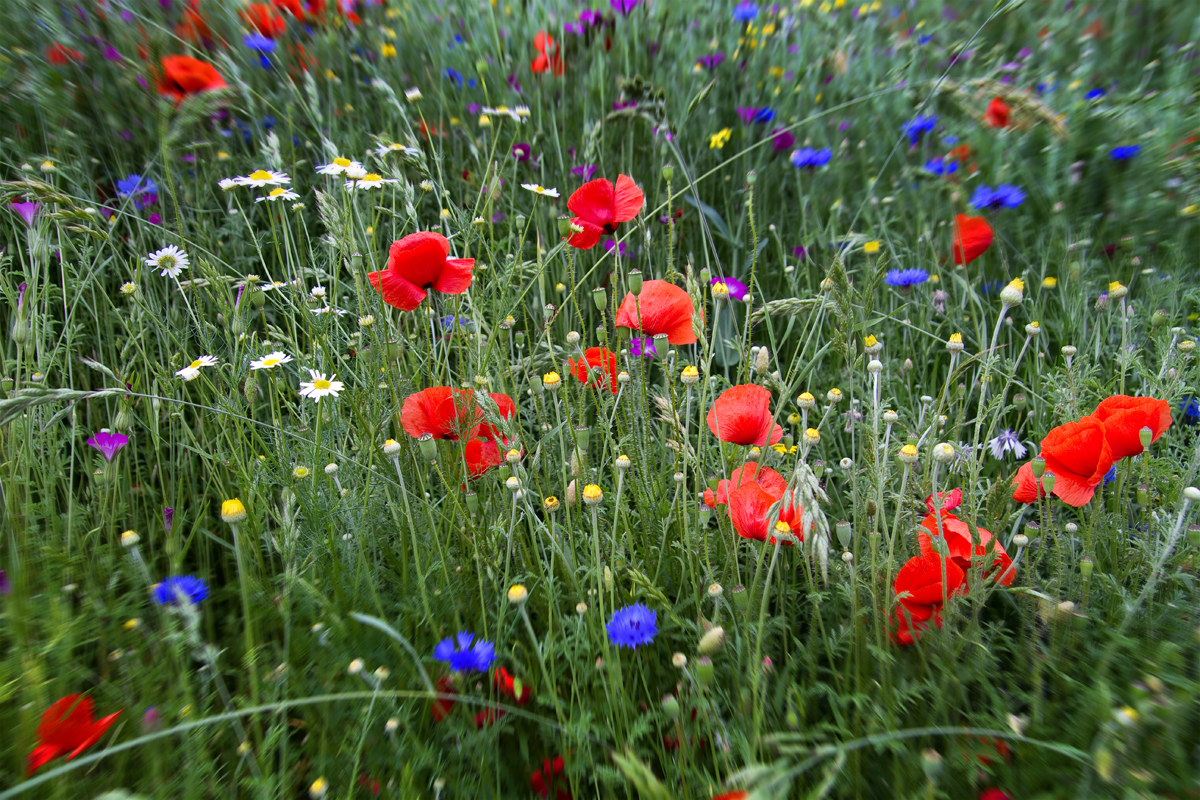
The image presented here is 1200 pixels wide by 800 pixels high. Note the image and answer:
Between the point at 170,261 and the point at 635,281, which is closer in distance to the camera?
the point at 635,281

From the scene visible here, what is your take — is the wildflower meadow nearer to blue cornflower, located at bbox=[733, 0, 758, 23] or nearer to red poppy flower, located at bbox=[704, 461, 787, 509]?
red poppy flower, located at bbox=[704, 461, 787, 509]

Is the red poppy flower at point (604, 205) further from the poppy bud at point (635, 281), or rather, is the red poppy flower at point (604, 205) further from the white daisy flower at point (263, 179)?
the white daisy flower at point (263, 179)

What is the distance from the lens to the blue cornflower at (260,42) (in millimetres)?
2288

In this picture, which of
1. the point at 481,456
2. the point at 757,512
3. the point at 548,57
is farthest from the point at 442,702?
the point at 548,57

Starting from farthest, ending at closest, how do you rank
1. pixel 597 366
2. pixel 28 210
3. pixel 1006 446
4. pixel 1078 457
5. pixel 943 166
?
pixel 943 166 < pixel 28 210 < pixel 1006 446 < pixel 597 366 < pixel 1078 457

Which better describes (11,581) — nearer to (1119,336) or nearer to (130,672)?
(130,672)

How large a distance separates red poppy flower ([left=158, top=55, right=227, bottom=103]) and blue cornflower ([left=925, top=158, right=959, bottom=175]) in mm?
2263

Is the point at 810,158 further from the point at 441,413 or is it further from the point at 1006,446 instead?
the point at 441,413

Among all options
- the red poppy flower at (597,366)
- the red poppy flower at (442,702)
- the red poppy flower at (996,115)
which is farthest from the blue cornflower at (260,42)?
the red poppy flower at (996,115)

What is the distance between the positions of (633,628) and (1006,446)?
1014mm

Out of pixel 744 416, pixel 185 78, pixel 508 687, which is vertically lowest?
pixel 508 687

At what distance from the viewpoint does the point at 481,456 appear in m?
1.29

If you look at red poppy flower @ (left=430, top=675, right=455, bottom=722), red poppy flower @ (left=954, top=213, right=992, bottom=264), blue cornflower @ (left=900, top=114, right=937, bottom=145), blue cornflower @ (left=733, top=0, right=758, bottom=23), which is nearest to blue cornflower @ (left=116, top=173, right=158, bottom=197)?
red poppy flower @ (left=430, top=675, right=455, bottom=722)

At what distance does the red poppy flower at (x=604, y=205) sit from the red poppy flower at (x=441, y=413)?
363mm
